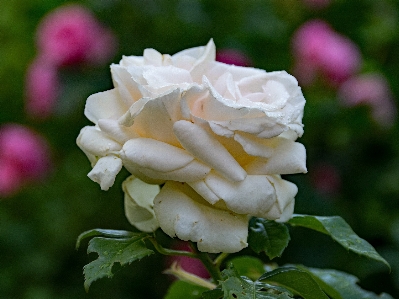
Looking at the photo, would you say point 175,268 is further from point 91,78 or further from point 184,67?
point 91,78

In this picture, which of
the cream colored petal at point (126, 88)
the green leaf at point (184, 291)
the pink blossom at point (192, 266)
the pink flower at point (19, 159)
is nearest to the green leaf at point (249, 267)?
the green leaf at point (184, 291)

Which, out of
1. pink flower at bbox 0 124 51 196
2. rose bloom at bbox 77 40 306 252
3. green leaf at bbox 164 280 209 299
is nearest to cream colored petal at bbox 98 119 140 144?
rose bloom at bbox 77 40 306 252

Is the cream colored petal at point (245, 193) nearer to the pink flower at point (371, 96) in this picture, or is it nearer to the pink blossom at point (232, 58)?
the pink blossom at point (232, 58)

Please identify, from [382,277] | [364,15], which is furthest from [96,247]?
[364,15]

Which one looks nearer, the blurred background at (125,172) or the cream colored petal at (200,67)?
the cream colored petal at (200,67)

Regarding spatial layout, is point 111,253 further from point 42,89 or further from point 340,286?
point 42,89

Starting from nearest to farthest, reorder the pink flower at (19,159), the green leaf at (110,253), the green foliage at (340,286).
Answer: the green leaf at (110,253)
the green foliage at (340,286)
the pink flower at (19,159)

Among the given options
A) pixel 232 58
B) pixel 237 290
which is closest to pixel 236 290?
pixel 237 290
